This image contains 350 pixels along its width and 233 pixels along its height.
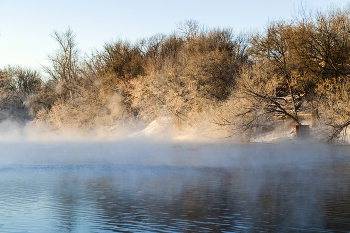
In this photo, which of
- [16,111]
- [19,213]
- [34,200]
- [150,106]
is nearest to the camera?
[19,213]

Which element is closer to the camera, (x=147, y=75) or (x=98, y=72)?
(x=147, y=75)

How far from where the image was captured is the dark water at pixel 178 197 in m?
10.7

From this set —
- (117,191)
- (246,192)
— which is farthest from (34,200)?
(246,192)

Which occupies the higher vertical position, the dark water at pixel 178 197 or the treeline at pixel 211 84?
the treeline at pixel 211 84

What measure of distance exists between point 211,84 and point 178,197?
32157 mm

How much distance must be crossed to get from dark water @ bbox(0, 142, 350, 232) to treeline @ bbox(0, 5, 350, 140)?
13.0m

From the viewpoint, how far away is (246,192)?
49.1 ft

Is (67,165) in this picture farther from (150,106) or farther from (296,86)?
(150,106)

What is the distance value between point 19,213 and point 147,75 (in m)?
46.2

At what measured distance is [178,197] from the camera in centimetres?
1417

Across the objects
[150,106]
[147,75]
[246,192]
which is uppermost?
[147,75]

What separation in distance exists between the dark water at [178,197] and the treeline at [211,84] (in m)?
13.0

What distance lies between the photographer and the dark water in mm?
10672

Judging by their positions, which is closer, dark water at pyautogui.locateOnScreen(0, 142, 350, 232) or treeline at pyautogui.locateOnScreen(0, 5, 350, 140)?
dark water at pyautogui.locateOnScreen(0, 142, 350, 232)
